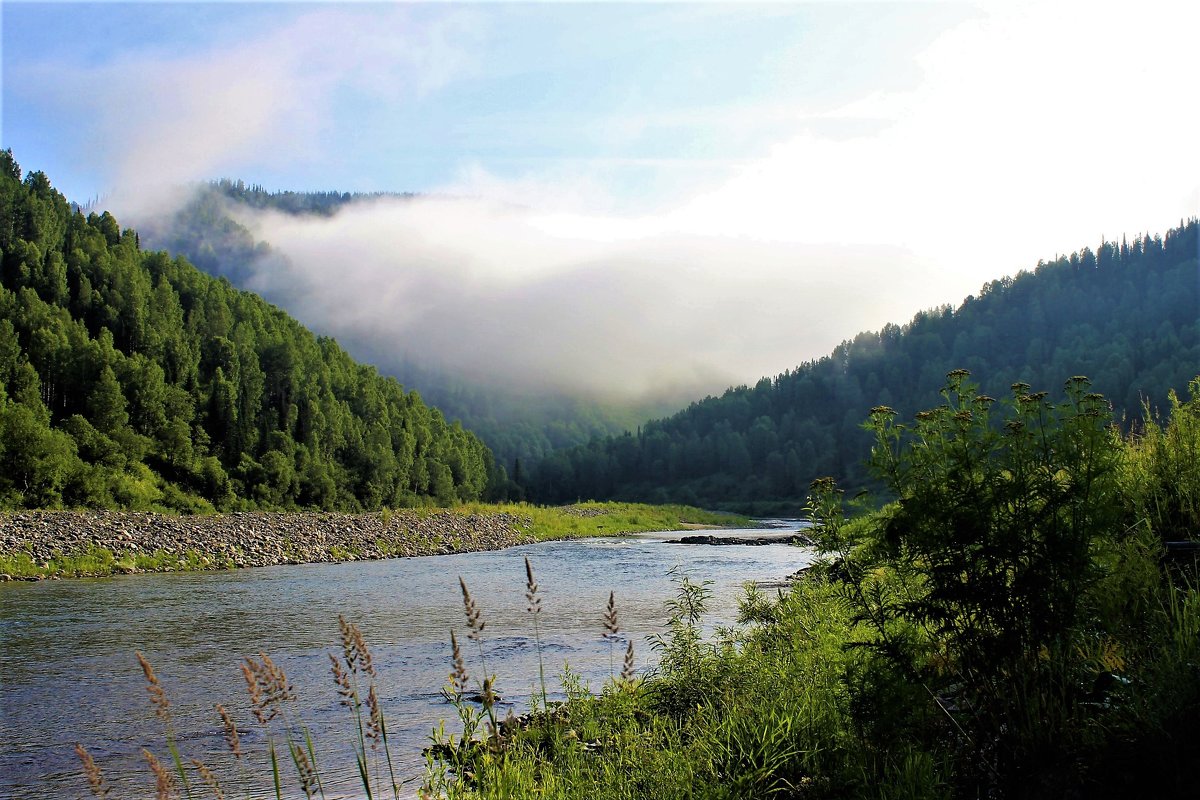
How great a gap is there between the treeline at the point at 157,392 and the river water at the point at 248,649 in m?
26.4

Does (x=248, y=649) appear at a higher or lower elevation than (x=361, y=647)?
lower

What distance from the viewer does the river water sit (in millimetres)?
9359

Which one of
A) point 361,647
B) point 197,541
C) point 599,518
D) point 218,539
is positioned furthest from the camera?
point 599,518

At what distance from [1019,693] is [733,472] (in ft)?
638

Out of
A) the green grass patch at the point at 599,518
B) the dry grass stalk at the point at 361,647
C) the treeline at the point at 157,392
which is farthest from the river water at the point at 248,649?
the green grass patch at the point at 599,518

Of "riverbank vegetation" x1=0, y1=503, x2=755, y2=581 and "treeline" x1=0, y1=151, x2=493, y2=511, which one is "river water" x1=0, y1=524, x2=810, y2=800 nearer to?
"riverbank vegetation" x1=0, y1=503, x2=755, y2=581

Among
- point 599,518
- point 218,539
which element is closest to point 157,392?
point 218,539

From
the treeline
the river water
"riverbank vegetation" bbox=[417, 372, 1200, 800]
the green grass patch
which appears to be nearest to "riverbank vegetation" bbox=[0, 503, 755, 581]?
the river water

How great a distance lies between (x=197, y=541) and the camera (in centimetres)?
3469

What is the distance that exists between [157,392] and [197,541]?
3211 cm

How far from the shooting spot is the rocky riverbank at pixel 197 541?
2899cm

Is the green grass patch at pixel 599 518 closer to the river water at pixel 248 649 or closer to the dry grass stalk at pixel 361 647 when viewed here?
A: the river water at pixel 248 649

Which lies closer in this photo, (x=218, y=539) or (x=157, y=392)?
(x=218, y=539)

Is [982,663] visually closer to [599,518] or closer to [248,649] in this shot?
[248,649]
